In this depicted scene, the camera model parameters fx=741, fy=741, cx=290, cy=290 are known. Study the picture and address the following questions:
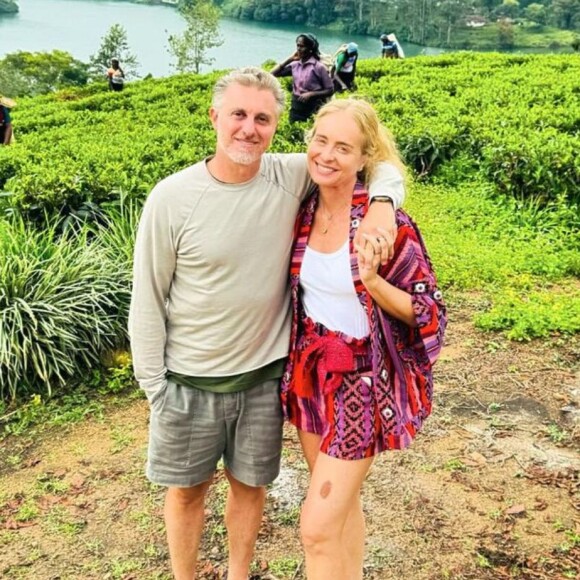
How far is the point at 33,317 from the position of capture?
456cm

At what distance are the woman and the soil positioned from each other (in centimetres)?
82

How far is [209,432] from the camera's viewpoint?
8.43 ft

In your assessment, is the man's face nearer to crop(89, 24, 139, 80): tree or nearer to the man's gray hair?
the man's gray hair

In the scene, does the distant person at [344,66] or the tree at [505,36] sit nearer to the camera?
the distant person at [344,66]

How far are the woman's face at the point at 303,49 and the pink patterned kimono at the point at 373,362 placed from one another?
6.83 metres

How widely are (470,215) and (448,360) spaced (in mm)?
3277

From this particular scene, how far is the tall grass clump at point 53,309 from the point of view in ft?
14.9

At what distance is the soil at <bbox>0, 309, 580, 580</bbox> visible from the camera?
A: 309cm

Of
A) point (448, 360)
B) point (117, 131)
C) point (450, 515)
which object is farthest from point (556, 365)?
point (117, 131)

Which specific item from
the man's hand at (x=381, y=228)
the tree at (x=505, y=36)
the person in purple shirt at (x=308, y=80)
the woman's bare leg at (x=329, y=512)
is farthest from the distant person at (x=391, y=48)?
the tree at (x=505, y=36)

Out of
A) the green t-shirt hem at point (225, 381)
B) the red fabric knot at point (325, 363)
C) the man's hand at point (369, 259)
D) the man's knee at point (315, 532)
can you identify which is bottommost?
the man's knee at point (315, 532)

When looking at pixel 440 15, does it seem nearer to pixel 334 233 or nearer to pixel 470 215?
pixel 470 215

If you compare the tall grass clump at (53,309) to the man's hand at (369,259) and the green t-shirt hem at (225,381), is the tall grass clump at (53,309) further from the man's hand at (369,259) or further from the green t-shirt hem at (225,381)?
the man's hand at (369,259)

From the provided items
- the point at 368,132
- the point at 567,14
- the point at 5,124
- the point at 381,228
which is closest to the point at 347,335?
the point at 381,228
